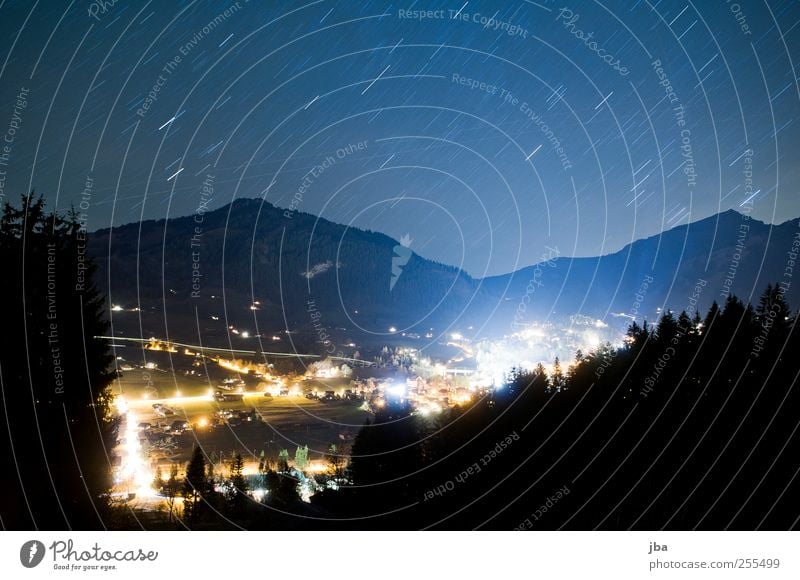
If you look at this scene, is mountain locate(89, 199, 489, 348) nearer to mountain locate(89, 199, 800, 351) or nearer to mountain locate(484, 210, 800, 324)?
mountain locate(89, 199, 800, 351)

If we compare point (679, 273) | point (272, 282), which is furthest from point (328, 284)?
point (679, 273)

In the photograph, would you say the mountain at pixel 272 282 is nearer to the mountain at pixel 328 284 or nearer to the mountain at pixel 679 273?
the mountain at pixel 328 284

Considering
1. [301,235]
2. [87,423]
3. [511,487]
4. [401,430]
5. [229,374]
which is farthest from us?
[301,235]

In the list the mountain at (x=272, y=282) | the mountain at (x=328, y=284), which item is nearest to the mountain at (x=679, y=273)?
the mountain at (x=328, y=284)

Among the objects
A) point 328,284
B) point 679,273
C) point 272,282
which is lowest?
point 679,273

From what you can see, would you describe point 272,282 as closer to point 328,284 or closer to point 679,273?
point 328,284

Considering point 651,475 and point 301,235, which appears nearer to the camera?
point 651,475

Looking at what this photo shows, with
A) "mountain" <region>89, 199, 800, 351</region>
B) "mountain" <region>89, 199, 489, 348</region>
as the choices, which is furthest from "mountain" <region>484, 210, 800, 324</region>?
"mountain" <region>89, 199, 489, 348</region>
